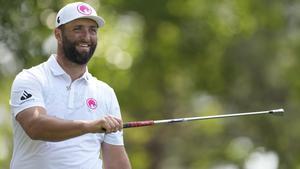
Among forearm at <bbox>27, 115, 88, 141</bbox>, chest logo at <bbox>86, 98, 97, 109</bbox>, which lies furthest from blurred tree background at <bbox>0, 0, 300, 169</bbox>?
forearm at <bbox>27, 115, 88, 141</bbox>

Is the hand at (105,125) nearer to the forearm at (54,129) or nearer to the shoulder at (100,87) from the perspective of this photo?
the forearm at (54,129)

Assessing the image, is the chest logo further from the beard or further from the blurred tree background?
the blurred tree background

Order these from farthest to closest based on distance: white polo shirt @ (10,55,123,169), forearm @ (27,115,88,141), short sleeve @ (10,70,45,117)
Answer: white polo shirt @ (10,55,123,169), short sleeve @ (10,70,45,117), forearm @ (27,115,88,141)

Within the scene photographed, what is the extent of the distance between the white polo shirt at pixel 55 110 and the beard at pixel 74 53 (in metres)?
0.13

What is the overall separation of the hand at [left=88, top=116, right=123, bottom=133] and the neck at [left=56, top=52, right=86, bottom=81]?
2.67ft

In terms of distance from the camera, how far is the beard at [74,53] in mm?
10258

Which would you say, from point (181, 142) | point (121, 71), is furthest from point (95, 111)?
point (181, 142)

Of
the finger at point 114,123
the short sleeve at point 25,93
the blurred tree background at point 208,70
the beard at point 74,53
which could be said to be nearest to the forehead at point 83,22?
the beard at point 74,53

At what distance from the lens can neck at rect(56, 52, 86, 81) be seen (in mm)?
10289

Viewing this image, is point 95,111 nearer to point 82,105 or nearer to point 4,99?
point 82,105

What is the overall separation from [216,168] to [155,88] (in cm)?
545

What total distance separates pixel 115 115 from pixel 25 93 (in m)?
0.76

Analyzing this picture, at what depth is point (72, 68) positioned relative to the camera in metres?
10.3

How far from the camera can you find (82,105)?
1011 cm
